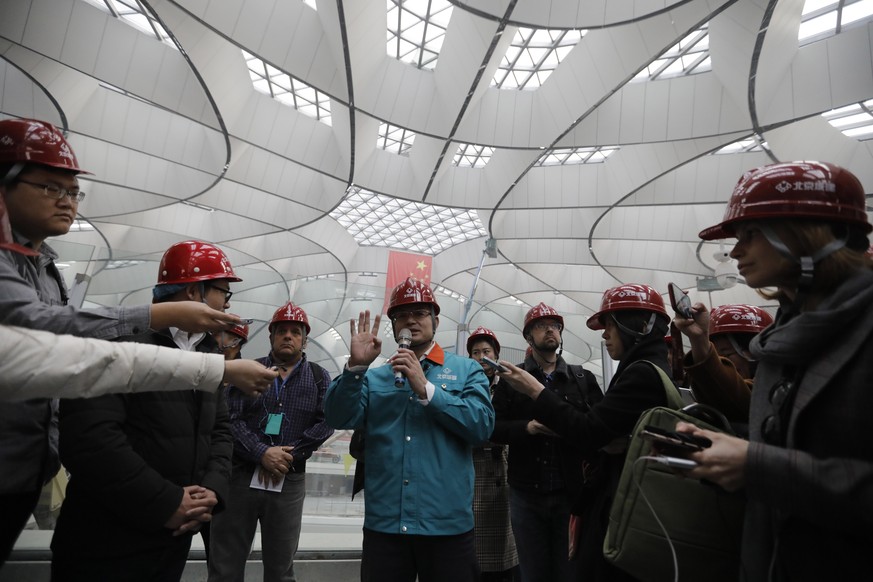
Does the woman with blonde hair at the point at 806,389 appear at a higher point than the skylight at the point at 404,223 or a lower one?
lower

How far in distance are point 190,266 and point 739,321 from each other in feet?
14.8

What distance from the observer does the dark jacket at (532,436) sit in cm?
416

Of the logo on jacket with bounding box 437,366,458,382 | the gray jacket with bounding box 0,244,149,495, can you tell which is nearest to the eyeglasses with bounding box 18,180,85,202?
the gray jacket with bounding box 0,244,149,495

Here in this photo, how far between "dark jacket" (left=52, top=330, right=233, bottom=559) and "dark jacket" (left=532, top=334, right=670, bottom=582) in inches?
86.5

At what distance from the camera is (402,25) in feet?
44.8

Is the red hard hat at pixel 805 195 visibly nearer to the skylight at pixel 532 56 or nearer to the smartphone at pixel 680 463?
the smartphone at pixel 680 463

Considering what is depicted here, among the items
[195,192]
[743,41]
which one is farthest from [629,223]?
[195,192]

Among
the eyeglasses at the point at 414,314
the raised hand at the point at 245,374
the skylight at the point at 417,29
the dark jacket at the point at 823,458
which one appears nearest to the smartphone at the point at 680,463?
the dark jacket at the point at 823,458

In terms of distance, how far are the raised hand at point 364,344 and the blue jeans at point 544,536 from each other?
6.64 feet

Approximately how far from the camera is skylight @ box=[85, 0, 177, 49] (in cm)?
1242

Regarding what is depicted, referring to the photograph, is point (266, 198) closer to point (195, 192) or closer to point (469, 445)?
point (195, 192)

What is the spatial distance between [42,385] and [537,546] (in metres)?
3.70

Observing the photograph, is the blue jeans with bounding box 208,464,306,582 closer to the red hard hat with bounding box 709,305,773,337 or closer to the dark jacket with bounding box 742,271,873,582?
the dark jacket with bounding box 742,271,873,582

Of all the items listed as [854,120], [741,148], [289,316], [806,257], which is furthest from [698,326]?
[741,148]
